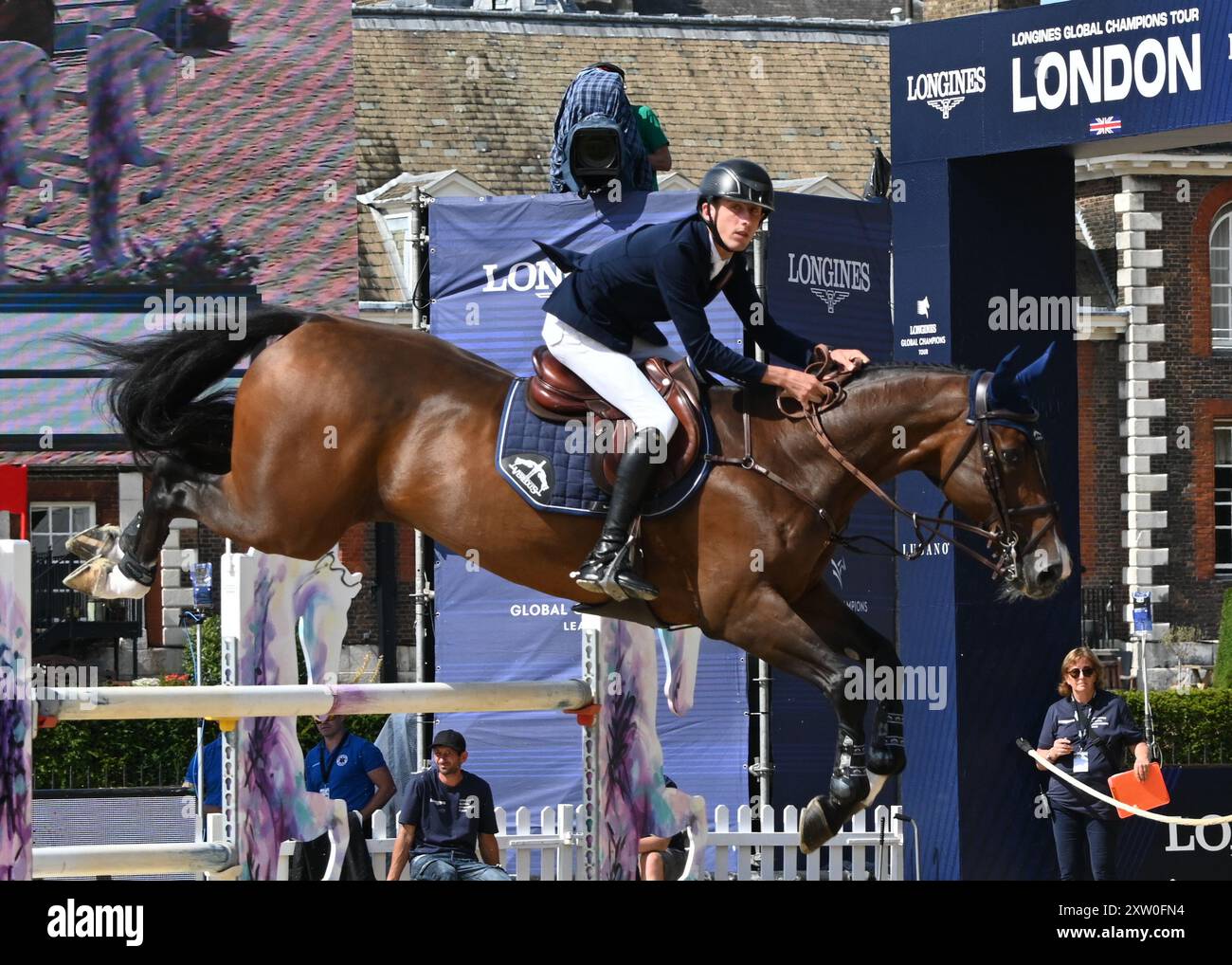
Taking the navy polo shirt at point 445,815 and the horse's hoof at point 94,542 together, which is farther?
the navy polo shirt at point 445,815

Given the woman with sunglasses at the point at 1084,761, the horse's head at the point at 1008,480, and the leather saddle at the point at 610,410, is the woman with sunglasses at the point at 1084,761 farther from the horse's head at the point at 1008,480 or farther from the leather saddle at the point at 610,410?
the leather saddle at the point at 610,410

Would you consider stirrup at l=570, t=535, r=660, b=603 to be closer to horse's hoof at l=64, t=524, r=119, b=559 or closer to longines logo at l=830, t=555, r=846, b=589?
horse's hoof at l=64, t=524, r=119, b=559

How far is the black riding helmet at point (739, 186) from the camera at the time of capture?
637 centimetres

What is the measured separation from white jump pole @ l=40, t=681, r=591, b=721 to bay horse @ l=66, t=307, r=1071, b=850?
1.42 ft

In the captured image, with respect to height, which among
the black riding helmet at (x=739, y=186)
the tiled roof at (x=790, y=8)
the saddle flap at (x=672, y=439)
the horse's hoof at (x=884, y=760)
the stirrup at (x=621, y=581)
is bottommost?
the horse's hoof at (x=884, y=760)

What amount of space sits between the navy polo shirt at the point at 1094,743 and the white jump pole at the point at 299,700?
320 cm

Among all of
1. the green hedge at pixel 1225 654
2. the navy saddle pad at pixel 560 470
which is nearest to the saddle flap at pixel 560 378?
the navy saddle pad at pixel 560 470

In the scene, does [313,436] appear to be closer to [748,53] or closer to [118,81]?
[118,81]

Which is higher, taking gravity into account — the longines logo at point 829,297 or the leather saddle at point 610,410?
the longines logo at point 829,297

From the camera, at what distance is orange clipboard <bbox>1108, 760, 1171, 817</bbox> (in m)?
9.19

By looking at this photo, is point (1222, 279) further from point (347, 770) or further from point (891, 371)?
point (891, 371)

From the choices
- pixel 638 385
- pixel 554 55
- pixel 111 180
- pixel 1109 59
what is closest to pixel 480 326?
pixel 1109 59

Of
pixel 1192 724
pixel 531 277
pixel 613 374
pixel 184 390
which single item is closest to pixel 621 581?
pixel 613 374
